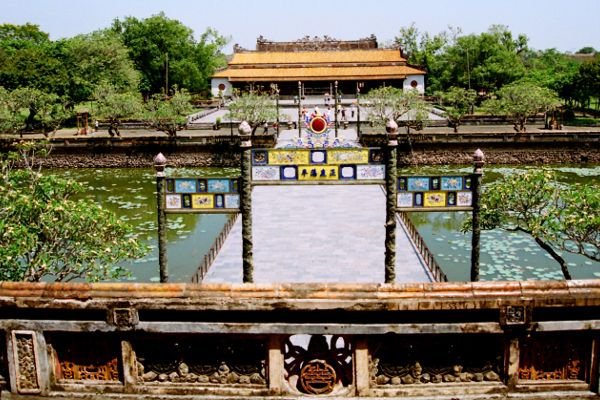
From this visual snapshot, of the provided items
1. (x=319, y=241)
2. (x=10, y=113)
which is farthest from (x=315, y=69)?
(x=319, y=241)

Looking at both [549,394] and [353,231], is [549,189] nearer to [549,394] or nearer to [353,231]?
[353,231]

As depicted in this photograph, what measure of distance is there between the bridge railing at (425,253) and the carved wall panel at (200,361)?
30.0 feet

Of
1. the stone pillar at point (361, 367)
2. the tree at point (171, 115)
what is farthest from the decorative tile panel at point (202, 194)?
the tree at point (171, 115)

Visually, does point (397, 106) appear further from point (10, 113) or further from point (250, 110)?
point (10, 113)

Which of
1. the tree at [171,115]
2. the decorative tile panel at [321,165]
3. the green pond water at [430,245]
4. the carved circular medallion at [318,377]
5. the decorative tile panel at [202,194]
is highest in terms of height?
the tree at [171,115]

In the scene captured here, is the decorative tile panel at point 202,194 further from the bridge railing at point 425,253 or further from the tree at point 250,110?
the tree at point 250,110

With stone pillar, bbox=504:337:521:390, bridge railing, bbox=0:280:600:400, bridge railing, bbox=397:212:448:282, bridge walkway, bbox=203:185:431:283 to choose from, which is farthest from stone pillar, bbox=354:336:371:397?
bridge walkway, bbox=203:185:431:283

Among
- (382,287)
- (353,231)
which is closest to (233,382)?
(382,287)

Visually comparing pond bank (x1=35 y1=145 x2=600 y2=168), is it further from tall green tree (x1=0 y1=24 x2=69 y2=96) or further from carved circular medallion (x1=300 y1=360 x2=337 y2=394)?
carved circular medallion (x1=300 y1=360 x2=337 y2=394)

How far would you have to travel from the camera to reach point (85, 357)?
4.88 metres

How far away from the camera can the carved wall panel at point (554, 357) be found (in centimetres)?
473

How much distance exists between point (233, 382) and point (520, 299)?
7.21 ft

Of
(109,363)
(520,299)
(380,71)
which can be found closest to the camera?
(520,299)

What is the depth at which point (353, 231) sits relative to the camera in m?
19.4
